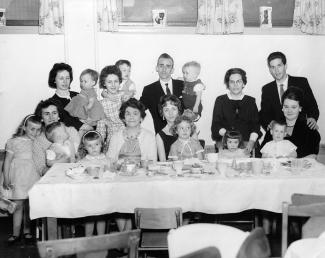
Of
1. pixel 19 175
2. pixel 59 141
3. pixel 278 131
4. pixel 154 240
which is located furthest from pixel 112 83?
pixel 154 240

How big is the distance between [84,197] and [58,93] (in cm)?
204

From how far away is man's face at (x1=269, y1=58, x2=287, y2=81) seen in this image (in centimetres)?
550

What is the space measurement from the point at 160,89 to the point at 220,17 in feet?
3.48

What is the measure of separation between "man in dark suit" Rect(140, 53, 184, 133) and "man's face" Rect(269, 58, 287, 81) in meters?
1.03

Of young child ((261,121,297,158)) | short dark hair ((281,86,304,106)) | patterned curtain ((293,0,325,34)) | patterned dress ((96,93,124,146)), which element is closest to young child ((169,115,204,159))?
young child ((261,121,297,158))

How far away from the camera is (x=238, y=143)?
4570 millimetres

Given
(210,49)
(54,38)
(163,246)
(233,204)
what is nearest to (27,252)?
(163,246)

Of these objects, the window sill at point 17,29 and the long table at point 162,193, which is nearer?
the long table at point 162,193

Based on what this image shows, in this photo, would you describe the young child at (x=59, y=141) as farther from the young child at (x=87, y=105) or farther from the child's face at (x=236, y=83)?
the child's face at (x=236, y=83)

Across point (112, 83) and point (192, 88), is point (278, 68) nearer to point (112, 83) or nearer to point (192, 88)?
point (192, 88)

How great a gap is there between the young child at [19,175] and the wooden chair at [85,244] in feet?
8.23

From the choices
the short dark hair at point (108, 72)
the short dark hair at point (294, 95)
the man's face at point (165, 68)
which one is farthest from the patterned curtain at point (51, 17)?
the short dark hair at point (294, 95)

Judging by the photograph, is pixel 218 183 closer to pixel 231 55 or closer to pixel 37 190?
pixel 37 190

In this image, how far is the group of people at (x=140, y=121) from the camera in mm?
4559
